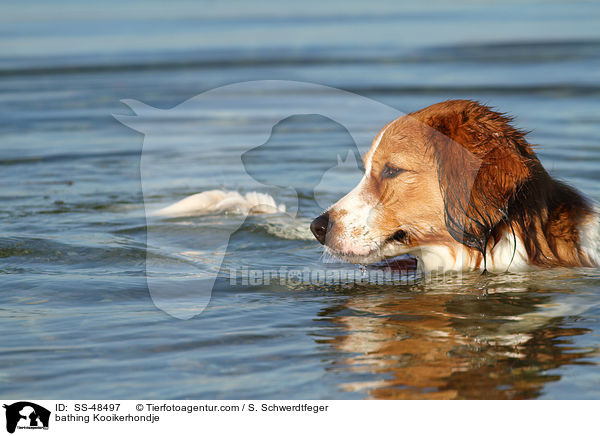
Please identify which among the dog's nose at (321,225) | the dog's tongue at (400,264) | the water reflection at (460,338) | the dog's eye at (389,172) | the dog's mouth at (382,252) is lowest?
the water reflection at (460,338)

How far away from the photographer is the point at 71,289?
17.8 ft

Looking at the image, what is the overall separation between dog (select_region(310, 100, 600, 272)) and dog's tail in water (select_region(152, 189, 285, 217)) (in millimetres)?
1956

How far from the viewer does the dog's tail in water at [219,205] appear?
729 centimetres

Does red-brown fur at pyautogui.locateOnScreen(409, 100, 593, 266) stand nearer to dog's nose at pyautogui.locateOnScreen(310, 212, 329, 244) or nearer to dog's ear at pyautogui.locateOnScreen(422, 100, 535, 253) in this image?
Result: dog's ear at pyautogui.locateOnScreen(422, 100, 535, 253)

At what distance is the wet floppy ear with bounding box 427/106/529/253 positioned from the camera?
193 inches

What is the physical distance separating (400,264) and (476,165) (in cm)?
113

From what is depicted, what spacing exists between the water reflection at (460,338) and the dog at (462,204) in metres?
0.21

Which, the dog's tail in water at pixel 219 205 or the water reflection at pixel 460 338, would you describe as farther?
the dog's tail in water at pixel 219 205
